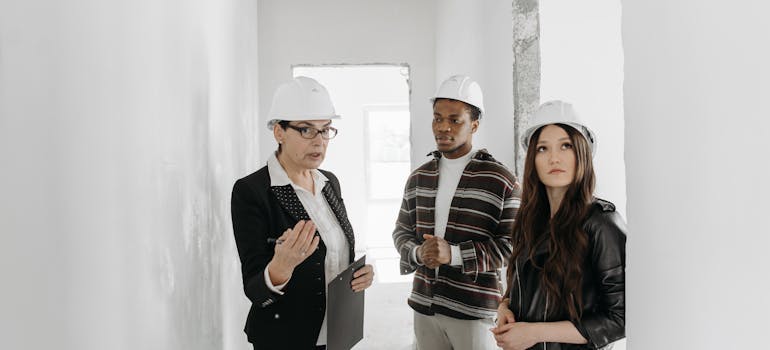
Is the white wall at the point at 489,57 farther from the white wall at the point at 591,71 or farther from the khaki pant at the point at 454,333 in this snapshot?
the khaki pant at the point at 454,333

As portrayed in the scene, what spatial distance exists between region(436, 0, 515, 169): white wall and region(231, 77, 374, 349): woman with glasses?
4.27 ft

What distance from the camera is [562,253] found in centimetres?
153

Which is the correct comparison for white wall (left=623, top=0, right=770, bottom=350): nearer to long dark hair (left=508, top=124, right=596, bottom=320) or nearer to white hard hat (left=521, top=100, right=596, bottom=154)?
long dark hair (left=508, top=124, right=596, bottom=320)

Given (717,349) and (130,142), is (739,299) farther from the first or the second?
(130,142)

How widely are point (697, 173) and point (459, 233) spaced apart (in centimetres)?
141

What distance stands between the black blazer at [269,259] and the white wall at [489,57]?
1401mm

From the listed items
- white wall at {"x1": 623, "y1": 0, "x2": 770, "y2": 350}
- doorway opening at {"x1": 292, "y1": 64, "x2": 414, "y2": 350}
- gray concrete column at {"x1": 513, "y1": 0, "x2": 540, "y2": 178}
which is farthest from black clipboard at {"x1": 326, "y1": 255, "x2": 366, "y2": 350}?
doorway opening at {"x1": 292, "y1": 64, "x2": 414, "y2": 350}

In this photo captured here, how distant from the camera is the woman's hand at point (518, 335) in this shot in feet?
5.12

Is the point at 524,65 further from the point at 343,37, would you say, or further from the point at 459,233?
the point at 343,37

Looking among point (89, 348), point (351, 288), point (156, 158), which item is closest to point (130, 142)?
point (156, 158)

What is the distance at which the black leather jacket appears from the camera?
1.47 m

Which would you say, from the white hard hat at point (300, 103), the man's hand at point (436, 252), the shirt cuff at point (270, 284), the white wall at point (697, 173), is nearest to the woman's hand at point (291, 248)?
the shirt cuff at point (270, 284)

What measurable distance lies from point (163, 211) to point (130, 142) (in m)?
0.36

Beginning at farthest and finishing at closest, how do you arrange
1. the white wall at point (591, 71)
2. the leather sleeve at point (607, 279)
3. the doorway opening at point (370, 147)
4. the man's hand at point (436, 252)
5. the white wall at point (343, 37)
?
the doorway opening at point (370, 147), the white wall at point (343, 37), the white wall at point (591, 71), the man's hand at point (436, 252), the leather sleeve at point (607, 279)
